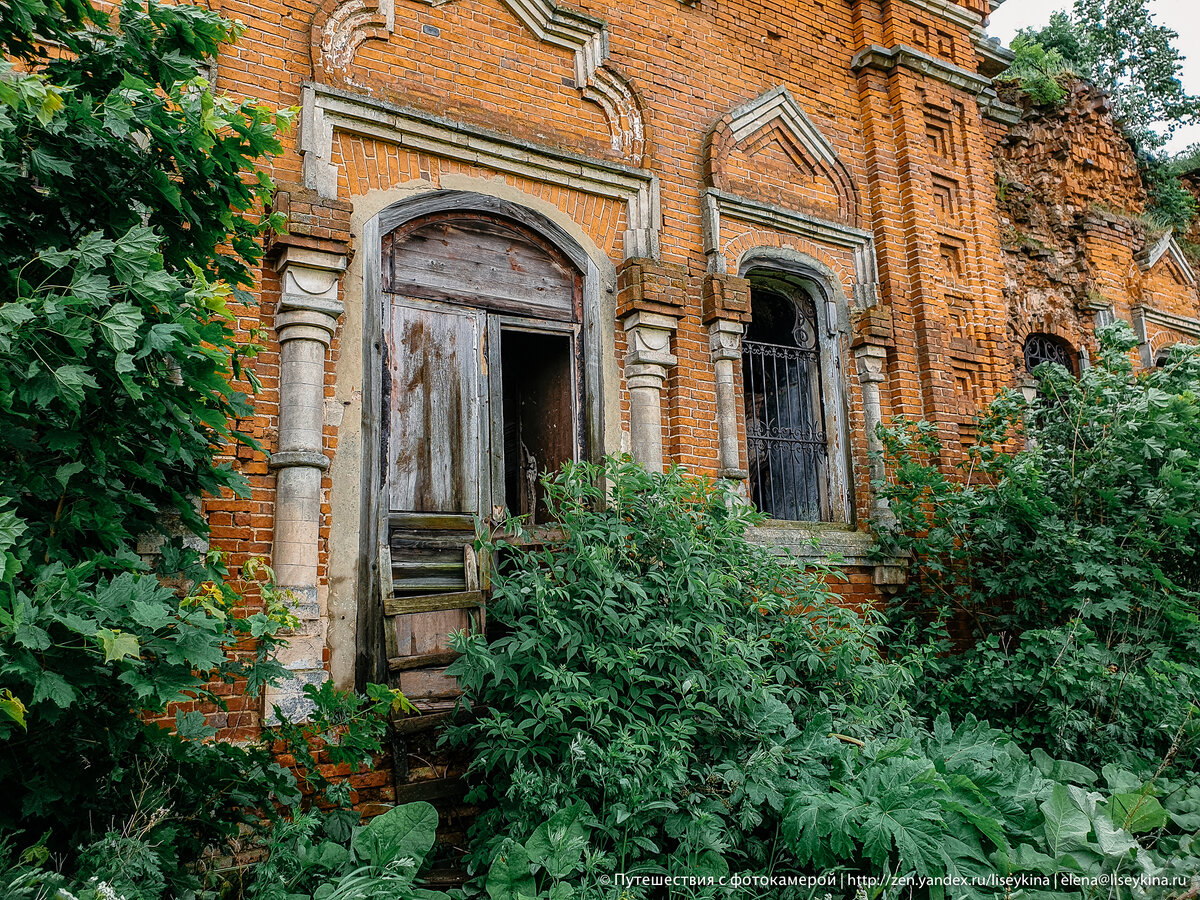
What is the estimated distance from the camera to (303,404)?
4609mm

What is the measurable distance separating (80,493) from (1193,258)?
13072 millimetres

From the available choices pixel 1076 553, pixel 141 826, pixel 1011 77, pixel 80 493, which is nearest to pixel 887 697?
pixel 1076 553

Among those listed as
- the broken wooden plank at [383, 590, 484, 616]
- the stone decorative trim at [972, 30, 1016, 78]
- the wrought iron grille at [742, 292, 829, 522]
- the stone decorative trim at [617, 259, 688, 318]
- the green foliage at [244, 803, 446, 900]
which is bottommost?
the green foliage at [244, 803, 446, 900]

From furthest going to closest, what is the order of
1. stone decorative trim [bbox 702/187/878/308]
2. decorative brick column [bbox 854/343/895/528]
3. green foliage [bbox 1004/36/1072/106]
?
green foliage [bbox 1004/36/1072/106] < decorative brick column [bbox 854/343/895/528] < stone decorative trim [bbox 702/187/878/308]

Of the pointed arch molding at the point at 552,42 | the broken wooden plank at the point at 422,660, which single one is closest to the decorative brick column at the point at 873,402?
the pointed arch molding at the point at 552,42

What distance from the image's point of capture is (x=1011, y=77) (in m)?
9.55

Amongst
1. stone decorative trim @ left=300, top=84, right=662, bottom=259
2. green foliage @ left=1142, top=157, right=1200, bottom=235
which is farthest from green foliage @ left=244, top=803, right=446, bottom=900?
green foliage @ left=1142, top=157, right=1200, bottom=235

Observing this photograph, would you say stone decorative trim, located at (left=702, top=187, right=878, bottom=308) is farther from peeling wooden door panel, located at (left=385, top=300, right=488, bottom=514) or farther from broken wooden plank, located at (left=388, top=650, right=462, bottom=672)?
broken wooden plank, located at (left=388, top=650, right=462, bottom=672)

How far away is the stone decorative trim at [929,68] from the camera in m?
7.55

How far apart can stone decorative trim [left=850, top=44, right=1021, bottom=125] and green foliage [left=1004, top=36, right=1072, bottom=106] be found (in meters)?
1.06

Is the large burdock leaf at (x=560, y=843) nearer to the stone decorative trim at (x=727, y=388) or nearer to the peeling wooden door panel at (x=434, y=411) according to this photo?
the peeling wooden door panel at (x=434, y=411)

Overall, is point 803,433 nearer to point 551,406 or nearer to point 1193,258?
point 551,406

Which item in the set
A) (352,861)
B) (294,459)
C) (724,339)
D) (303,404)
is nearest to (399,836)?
(352,861)

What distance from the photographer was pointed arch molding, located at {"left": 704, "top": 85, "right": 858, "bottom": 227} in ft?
21.5
